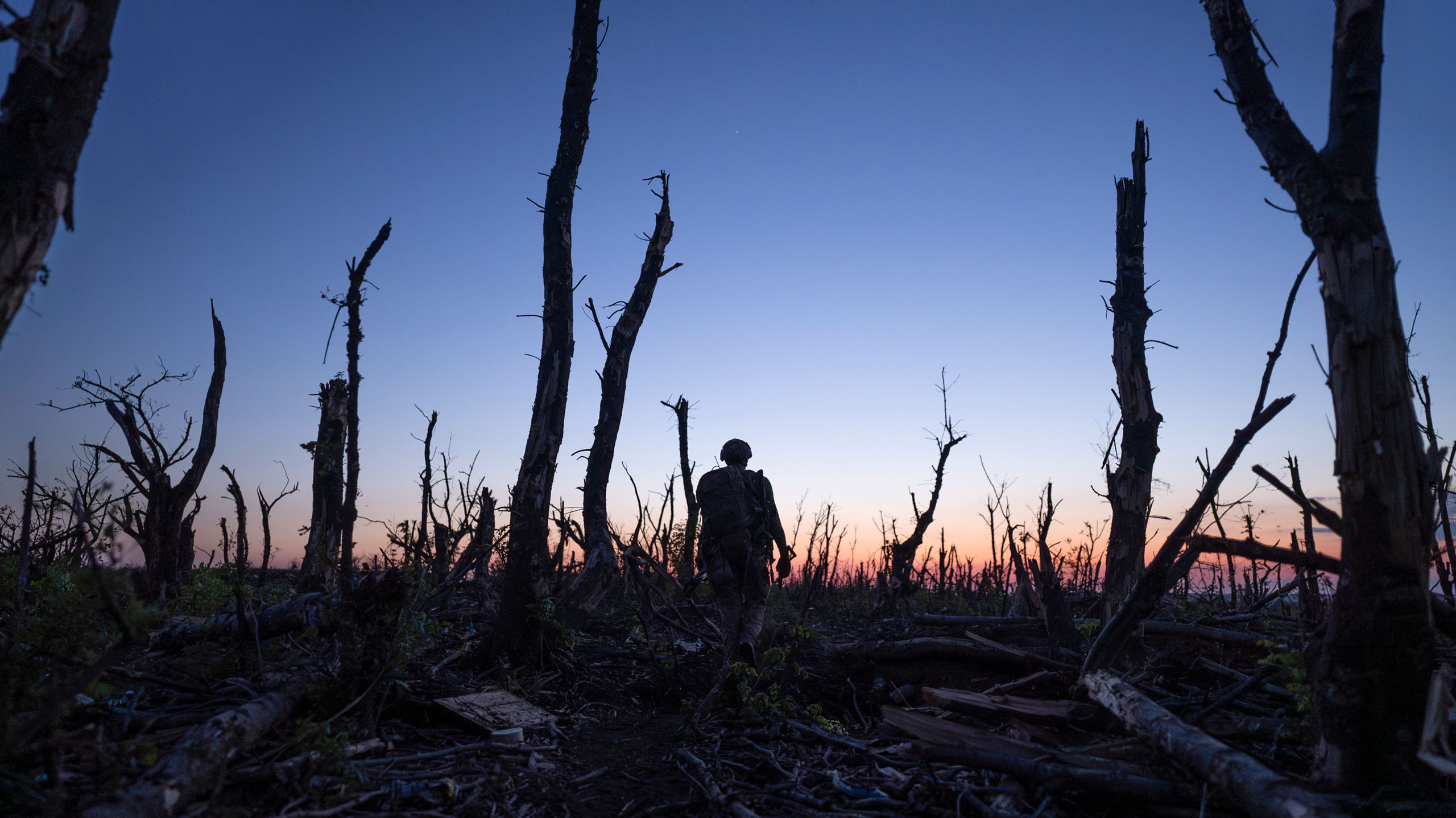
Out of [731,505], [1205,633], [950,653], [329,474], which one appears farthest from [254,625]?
[329,474]

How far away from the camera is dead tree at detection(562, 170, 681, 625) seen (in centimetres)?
1162

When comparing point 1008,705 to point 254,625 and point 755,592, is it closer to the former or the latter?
point 755,592

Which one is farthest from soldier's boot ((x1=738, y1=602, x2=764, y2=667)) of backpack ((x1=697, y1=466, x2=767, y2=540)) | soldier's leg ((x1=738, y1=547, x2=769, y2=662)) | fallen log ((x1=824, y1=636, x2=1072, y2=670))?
fallen log ((x1=824, y1=636, x2=1072, y2=670))

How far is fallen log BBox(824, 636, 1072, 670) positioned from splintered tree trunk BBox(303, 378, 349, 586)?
39.1 feet

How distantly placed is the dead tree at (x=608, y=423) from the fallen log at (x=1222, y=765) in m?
8.13

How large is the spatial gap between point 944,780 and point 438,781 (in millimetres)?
2993

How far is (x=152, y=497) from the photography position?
12227 mm

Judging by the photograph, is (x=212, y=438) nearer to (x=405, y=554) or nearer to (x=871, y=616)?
(x=405, y=554)

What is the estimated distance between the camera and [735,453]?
904cm

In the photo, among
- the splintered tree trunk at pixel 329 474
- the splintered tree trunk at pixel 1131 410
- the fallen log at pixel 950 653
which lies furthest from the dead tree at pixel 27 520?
the splintered tree trunk at pixel 1131 410

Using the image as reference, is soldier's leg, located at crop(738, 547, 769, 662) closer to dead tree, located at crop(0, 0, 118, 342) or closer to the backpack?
the backpack

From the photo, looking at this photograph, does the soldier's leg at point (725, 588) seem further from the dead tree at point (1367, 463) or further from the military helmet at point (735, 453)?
the dead tree at point (1367, 463)

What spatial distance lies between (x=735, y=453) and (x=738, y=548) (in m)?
1.23

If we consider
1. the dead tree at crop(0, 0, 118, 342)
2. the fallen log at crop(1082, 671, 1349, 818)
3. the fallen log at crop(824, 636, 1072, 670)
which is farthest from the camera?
the fallen log at crop(824, 636, 1072, 670)
